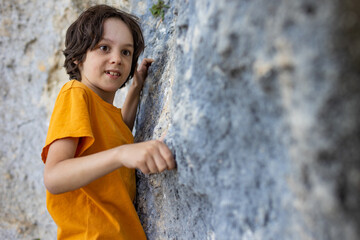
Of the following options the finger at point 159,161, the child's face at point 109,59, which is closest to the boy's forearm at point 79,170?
the finger at point 159,161

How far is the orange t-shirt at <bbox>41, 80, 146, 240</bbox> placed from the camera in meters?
1.06

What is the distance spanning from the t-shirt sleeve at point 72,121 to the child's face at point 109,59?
18cm

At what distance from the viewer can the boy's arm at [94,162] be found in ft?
2.78

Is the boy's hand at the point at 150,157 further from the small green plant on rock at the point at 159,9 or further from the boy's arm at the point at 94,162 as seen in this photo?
the small green plant on rock at the point at 159,9

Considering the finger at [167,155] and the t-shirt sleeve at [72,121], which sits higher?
the t-shirt sleeve at [72,121]

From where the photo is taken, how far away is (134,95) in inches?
57.7

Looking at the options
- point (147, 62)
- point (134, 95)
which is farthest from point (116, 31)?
point (134, 95)

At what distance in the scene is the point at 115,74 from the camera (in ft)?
4.16

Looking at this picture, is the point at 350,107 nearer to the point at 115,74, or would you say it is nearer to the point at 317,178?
the point at 317,178

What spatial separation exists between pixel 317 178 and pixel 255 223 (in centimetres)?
18

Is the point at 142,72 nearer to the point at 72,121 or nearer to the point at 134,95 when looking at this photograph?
the point at 134,95

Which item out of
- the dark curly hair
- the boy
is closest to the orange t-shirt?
the boy

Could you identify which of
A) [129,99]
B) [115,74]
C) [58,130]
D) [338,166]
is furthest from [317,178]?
[129,99]

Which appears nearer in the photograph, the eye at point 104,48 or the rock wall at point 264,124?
the rock wall at point 264,124
